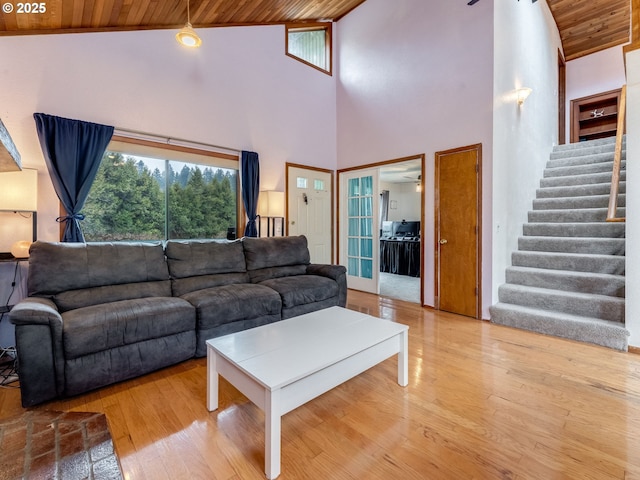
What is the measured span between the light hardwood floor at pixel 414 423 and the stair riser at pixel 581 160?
349 centimetres

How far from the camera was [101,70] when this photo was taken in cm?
309

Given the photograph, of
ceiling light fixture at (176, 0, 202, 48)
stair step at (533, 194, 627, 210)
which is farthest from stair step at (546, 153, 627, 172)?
ceiling light fixture at (176, 0, 202, 48)

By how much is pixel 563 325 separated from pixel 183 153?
4516 millimetres

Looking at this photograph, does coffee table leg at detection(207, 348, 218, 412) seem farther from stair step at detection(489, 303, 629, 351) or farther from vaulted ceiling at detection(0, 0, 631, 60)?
vaulted ceiling at detection(0, 0, 631, 60)

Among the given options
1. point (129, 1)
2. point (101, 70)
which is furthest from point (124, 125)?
point (129, 1)

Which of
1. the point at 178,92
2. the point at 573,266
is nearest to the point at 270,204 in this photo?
the point at 178,92

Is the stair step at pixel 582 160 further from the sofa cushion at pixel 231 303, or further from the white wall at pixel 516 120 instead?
the sofa cushion at pixel 231 303

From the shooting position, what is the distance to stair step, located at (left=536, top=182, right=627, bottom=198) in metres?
4.09

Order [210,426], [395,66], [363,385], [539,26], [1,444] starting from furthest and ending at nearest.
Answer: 1. [539,26]
2. [395,66]
3. [363,385]
4. [210,426]
5. [1,444]

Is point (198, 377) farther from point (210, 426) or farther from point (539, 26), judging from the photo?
point (539, 26)

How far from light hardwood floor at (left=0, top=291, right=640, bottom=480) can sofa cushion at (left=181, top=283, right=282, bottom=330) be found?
1.27 ft

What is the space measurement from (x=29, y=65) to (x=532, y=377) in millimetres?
4947

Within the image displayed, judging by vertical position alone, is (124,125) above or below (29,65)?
below

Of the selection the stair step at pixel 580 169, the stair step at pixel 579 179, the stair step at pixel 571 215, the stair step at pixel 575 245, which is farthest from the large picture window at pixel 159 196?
the stair step at pixel 580 169
